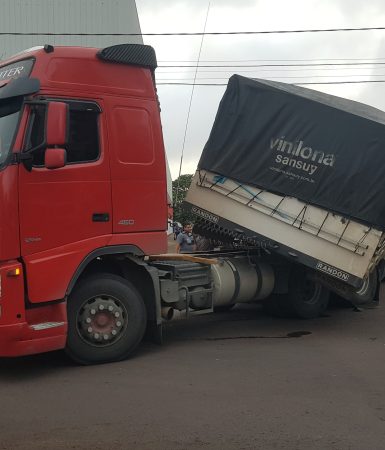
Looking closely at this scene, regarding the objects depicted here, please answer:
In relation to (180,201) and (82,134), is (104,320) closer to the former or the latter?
(82,134)

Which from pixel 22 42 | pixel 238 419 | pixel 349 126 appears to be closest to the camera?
pixel 238 419

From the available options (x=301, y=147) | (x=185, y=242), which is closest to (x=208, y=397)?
(x=301, y=147)

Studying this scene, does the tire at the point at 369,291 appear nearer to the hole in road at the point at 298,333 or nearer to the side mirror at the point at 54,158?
the hole in road at the point at 298,333

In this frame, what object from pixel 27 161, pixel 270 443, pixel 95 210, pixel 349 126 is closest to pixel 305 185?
pixel 349 126

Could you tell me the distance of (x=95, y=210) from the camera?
6.03 meters

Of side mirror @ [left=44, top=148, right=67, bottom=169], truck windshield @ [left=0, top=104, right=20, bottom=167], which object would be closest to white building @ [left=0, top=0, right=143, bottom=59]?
truck windshield @ [left=0, top=104, right=20, bottom=167]

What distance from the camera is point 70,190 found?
5828 millimetres

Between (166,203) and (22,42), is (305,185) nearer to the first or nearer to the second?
(166,203)

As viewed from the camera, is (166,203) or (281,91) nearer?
(166,203)

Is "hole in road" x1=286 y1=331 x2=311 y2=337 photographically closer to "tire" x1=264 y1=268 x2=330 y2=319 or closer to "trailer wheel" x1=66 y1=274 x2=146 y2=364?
"tire" x1=264 y1=268 x2=330 y2=319

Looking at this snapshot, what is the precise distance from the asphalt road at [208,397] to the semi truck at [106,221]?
478 millimetres

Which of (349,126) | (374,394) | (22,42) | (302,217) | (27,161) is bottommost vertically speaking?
(374,394)

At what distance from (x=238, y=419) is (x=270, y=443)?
510mm

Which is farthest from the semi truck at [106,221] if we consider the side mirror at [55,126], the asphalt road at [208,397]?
the asphalt road at [208,397]
